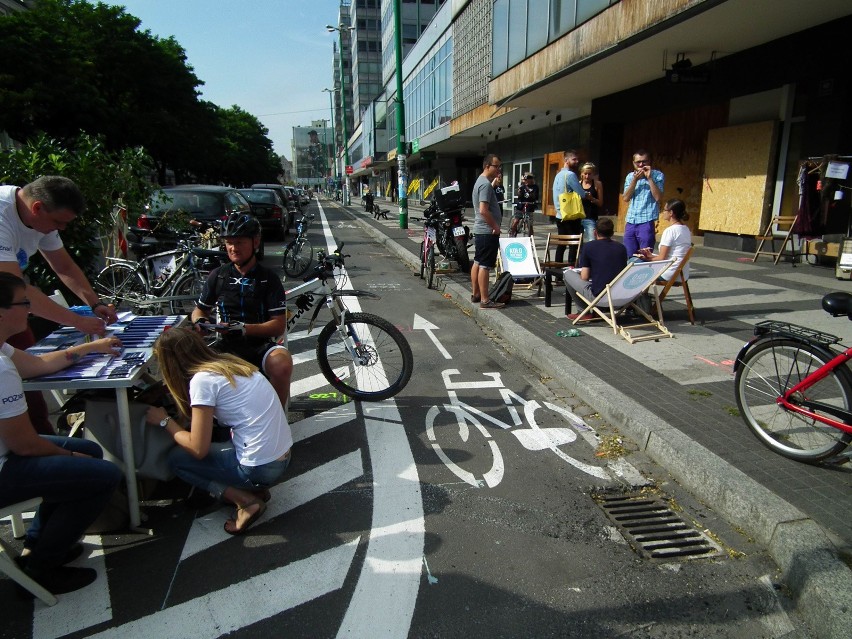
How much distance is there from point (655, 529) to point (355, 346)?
A: 2.70m

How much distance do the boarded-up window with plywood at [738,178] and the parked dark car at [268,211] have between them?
1201 centimetres

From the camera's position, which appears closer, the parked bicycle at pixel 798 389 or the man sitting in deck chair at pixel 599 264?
the parked bicycle at pixel 798 389

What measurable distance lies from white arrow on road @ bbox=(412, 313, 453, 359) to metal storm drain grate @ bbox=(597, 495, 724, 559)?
3031 mm

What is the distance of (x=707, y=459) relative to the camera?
136 inches

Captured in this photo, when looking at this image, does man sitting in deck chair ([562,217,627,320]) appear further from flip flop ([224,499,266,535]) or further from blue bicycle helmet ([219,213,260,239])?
flip flop ([224,499,266,535])

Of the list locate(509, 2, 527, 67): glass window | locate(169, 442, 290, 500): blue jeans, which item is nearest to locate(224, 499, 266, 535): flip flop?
locate(169, 442, 290, 500): blue jeans

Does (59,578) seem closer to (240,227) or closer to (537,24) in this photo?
(240,227)

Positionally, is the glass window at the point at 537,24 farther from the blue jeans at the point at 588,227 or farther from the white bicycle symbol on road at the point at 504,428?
the white bicycle symbol on road at the point at 504,428

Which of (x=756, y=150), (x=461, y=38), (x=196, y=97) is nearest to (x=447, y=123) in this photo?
(x=461, y=38)

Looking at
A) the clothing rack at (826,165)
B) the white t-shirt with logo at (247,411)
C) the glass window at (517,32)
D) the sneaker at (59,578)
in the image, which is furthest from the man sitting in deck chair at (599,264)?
the glass window at (517,32)

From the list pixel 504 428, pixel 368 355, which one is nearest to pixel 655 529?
pixel 504 428

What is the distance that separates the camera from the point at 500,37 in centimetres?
1805

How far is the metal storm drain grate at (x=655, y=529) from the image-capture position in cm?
288

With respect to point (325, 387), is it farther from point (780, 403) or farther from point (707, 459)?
point (780, 403)
